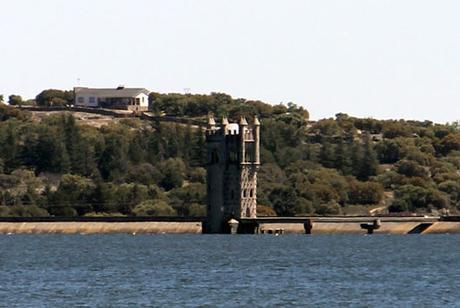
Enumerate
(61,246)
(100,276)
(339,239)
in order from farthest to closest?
(339,239) → (61,246) → (100,276)

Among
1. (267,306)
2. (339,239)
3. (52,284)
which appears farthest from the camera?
(339,239)

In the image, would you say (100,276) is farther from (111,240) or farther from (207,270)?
(111,240)

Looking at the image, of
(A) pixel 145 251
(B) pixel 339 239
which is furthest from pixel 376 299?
(B) pixel 339 239

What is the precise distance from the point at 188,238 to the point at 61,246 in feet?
87.4

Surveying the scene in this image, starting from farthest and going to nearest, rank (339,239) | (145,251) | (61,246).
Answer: (339,239) < (61,246) < (145,251)

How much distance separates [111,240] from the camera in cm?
19612

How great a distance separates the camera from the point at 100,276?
114 meters

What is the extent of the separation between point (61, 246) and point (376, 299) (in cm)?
8558

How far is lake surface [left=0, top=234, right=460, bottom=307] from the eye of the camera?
95.4 m

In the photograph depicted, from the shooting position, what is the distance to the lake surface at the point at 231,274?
95375mm

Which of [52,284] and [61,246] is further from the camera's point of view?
[61,246]

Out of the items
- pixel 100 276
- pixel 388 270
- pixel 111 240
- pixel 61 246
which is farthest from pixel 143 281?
pixel 111 240

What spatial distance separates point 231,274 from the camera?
117 m

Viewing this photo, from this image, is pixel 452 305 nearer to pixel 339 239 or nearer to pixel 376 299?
pixel 376 299
